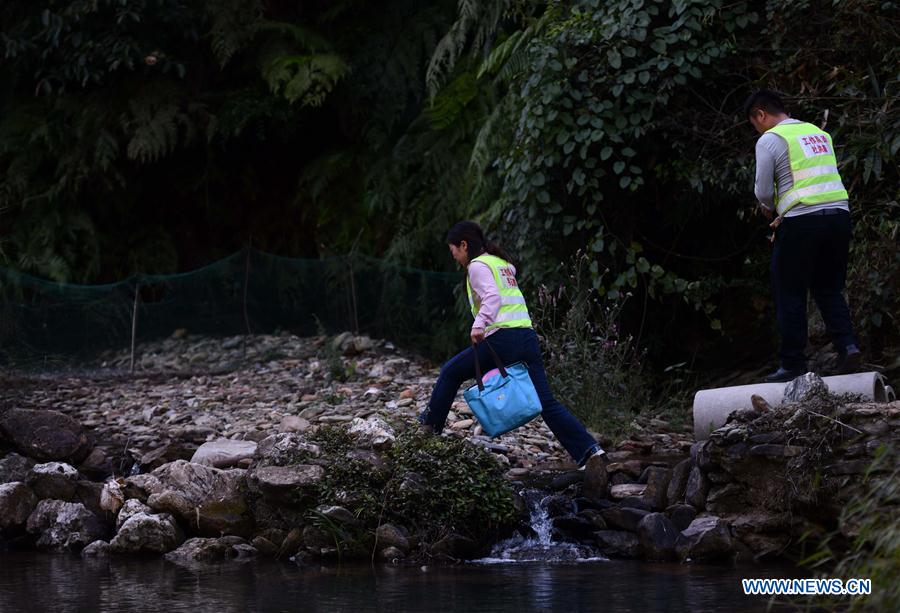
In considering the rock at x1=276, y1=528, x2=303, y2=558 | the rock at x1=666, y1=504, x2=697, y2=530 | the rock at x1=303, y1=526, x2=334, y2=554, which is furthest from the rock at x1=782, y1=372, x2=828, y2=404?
the rock at x1=276, y1=528, x2=303, y2=558

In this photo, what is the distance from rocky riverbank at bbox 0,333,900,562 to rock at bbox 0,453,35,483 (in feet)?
0.05

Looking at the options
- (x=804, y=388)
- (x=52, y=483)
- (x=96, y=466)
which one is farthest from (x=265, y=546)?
(x=804, y=388)

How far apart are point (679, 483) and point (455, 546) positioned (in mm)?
1324

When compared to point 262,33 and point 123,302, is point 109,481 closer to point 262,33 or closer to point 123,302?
point 123,302

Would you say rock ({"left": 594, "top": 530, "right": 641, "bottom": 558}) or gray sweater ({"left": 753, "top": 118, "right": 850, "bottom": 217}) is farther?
gray sweater ({"left": 753, "top": 118, "right": 850, "bottom": 217})

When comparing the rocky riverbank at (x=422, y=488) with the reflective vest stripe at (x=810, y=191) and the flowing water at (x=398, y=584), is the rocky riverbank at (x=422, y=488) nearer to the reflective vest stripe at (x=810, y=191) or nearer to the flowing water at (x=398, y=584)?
the flowing water at (x=398, y=584)

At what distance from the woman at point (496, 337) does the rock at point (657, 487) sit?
1.08 feet

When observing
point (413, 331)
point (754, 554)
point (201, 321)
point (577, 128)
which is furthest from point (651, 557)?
point (201, 321)

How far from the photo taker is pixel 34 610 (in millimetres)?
4949

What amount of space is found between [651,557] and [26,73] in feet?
37.3

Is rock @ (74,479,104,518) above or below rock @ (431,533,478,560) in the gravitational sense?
above

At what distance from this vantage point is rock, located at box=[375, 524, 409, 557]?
20.4 feet

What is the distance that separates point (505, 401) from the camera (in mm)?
6559

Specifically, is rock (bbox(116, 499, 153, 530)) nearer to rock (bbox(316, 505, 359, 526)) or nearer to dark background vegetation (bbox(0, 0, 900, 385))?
rock (bbox(316, 505, 359, 526))
